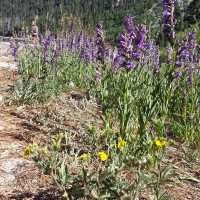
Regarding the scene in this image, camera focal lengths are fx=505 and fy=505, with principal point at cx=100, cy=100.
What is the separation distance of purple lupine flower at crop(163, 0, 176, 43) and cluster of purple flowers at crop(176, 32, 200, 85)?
10.4 inches

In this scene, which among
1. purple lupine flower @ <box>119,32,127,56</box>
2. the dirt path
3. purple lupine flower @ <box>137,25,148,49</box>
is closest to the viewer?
the dirt path

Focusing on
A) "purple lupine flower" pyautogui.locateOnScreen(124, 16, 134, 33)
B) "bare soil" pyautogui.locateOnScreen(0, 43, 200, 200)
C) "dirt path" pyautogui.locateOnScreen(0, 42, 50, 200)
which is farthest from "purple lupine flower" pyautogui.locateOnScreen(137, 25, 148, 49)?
"dirt path" pyautogui.locateOnScreen(0, 42, 50, 200)

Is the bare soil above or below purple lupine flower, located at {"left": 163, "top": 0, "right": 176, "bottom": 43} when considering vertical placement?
below

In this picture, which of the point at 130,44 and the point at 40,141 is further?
the point at 130,44

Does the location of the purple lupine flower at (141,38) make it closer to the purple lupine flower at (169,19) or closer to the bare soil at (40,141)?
the purple lupine flower at (169,19)

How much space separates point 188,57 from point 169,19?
41.2 inches

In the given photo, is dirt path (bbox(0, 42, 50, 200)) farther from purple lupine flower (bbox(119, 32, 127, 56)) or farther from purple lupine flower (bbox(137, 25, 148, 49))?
purple lupine flower (bbox(137, 25, 148, 49))

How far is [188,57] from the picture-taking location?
6168 millimetres

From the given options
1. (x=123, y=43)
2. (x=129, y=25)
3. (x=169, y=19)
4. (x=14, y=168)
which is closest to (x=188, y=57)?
(x=169, y=19)

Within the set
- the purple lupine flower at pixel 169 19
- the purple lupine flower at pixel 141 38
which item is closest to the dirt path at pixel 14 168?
the purple lupine flower at pixel 141 38

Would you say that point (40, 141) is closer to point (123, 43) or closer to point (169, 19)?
point (123, 43)

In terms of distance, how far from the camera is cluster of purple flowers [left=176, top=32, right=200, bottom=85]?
18.0ft

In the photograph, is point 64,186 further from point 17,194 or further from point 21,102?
point 21,102

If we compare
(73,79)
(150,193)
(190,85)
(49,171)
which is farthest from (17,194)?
(73,79)
